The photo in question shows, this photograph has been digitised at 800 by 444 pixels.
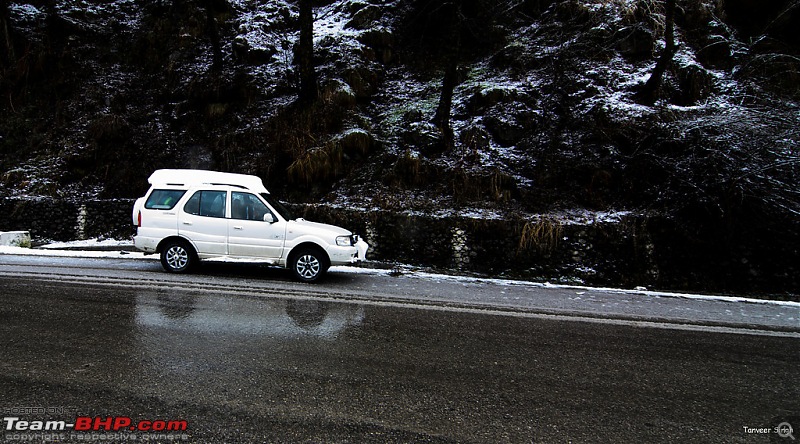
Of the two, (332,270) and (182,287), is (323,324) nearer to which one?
(182,287)

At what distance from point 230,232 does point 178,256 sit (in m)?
1.30

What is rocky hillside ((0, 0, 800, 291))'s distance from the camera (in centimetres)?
1040

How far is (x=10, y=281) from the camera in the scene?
707 centimetres

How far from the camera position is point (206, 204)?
8281 millimetres

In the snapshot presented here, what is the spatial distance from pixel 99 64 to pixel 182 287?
1896cm

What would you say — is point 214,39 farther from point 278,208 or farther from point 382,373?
point 382,373

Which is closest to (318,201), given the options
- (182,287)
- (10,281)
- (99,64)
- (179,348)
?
(182,287)

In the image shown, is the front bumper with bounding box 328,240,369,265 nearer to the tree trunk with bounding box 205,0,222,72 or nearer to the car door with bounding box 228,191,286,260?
the car door with bounding box 228,191,286,260

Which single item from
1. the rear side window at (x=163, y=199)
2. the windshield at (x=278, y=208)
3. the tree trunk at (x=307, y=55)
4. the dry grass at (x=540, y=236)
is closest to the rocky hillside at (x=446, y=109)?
the tree trunk at (x=307, y=55)

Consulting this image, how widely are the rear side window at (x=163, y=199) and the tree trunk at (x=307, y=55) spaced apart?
8906 mm

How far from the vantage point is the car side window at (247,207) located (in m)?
8.19

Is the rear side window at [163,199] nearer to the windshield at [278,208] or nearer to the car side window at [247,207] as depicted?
the car side window at [247,207]

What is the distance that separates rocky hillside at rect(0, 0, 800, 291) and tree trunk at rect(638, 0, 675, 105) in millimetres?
149

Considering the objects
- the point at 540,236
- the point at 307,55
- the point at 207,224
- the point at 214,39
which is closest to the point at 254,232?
the point at 207,224
